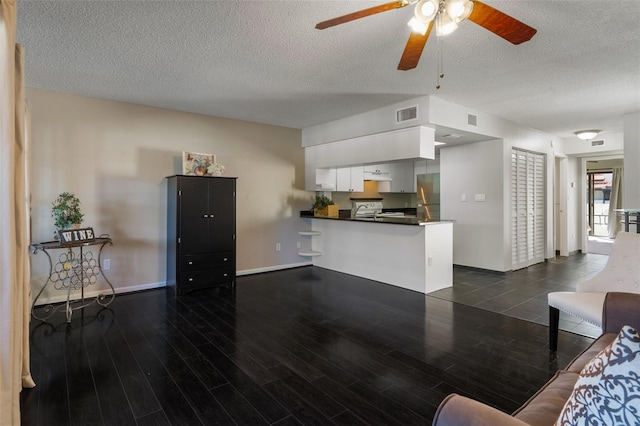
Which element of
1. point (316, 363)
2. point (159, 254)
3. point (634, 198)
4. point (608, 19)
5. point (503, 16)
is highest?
point (608, 19)

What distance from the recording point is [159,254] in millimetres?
4523

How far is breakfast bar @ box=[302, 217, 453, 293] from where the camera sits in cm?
425

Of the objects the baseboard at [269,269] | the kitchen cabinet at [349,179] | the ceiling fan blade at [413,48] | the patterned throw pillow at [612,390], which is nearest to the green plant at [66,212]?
the baseboard at [269,269]

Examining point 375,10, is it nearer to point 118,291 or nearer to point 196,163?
point 196,163

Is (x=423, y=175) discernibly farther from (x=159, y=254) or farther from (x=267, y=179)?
(x=159, y=254)

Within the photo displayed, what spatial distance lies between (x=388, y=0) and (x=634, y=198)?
4614 millimetres

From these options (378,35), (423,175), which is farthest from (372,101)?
(423,175)

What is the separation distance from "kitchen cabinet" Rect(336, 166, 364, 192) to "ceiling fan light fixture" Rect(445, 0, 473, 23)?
4.15 meters

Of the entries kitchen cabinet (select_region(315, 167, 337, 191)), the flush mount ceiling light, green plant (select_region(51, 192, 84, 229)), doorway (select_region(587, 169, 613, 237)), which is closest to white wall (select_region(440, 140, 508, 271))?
the flush mount ceiling light

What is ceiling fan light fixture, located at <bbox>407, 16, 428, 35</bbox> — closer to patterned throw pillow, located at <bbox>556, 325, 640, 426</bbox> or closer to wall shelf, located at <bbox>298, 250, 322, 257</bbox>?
patterned throw pillow, located at <bbox>556, 325, 640, 426</bbox>

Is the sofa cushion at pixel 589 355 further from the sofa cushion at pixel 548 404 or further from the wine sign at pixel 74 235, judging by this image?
the wine sign at pixel 74 235

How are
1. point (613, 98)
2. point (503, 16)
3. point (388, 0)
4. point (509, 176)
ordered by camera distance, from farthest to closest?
point (509, 176) → point (613, 98) → point (388, 0) → point (503, 16)

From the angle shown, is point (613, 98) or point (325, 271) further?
point (325, 271)

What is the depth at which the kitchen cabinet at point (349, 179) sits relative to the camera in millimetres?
6035
